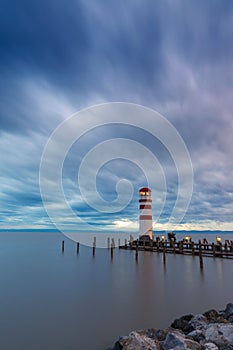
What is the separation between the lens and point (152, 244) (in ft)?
99.0

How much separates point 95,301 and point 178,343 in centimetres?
702

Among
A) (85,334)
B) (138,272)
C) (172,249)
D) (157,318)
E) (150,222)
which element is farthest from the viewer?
(150,222)

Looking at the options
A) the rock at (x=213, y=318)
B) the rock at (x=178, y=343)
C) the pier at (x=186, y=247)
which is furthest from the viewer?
the pier at (x=186, y=247)

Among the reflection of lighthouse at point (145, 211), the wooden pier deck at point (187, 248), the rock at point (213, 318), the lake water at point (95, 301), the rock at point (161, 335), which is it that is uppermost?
the reflection of lighthouse at point (145, 211)

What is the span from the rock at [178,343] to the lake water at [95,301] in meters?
2.60

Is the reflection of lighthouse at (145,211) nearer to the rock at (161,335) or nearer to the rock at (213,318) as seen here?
the rock at (213,318)

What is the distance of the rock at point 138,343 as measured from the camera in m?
5.68

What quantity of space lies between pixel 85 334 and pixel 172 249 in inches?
867

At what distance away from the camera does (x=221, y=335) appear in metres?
5.98

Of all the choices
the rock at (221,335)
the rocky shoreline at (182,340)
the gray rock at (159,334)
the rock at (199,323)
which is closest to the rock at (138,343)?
the rocky shoreline at (182,340)

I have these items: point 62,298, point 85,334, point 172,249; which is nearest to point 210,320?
point 85,334

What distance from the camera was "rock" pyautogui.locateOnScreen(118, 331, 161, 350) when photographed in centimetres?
568

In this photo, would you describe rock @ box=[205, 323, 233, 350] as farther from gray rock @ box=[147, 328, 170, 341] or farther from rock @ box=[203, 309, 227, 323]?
rock @ box=[203, 309, 227, 323]

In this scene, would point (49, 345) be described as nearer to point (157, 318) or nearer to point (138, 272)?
point (157, 318)
